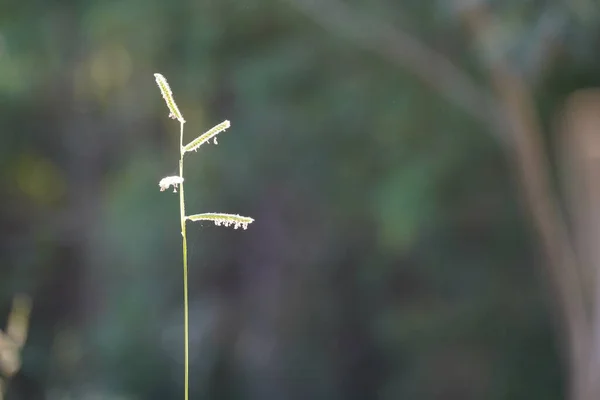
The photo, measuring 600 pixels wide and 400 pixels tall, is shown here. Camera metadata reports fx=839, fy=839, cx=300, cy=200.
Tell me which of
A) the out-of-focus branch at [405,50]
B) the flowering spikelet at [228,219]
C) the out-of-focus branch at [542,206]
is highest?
the out-of-focus branch at [405,50]

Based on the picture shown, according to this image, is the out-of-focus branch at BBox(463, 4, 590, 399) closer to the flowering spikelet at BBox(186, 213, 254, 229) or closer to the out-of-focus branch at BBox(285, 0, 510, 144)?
the out-of-focus branch at BBox(285, 0, 510, 144)

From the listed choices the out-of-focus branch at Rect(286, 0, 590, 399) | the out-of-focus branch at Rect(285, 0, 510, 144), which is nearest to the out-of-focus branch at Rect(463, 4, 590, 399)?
the out-of-focus branch at Rect(286, 0, 590, 399)

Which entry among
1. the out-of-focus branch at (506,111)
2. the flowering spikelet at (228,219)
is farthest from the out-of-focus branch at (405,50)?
the flowering spikelet at (228,219)

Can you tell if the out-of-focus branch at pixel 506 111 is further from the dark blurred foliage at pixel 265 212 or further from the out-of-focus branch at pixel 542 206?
the dark blurred foliage at pixel 265 212

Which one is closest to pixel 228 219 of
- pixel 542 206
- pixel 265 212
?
pixel 542 206

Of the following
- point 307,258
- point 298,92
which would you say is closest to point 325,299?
point 307,258
